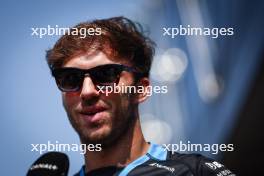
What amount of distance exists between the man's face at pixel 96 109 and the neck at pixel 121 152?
36mm

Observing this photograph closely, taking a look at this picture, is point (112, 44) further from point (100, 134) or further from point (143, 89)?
point (100, 134)

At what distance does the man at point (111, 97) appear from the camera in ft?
7.32

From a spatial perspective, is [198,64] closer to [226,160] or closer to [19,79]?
[226,160]

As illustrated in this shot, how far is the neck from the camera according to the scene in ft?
7.40

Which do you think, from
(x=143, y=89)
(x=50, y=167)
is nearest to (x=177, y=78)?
(x=143, y=89)

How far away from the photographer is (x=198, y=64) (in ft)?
7.69

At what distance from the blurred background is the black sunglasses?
0.09 m

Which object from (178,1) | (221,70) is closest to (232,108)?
(221,70)

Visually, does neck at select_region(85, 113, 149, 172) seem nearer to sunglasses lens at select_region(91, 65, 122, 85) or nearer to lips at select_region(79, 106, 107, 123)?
lips at select_region(79, 106, 107, 123)

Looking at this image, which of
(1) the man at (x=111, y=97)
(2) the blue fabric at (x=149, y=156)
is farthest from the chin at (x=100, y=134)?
(2) the blue fabric at (x=149, y=156)

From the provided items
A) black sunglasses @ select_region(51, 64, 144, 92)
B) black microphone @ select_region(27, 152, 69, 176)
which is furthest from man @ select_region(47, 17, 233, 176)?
black microphone @ select_region(27, 152, 69, 176)

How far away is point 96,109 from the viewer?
227 cm

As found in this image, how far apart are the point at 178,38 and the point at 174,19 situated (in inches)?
3.8

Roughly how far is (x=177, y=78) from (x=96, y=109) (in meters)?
0.41
